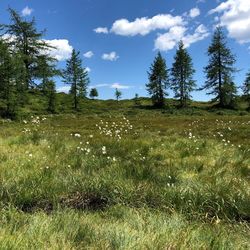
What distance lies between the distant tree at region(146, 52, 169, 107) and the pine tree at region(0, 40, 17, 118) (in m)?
29.2

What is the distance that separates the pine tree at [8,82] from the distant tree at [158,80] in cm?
2924

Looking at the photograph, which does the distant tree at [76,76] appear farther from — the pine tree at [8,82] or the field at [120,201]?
the field at [120,201]

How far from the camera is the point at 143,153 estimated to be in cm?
1116

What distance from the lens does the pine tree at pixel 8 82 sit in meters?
46.3

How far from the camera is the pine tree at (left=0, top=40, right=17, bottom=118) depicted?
46344mm

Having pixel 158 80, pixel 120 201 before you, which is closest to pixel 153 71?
pixel 158 80

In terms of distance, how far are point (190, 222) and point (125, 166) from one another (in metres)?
3.29

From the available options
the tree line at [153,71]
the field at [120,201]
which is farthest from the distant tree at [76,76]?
the field at [120,201]

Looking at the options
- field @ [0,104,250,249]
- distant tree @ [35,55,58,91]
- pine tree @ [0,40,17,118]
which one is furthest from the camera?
distant tree @ [35,55,58,91]

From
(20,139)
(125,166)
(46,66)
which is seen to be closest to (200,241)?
(125,166)

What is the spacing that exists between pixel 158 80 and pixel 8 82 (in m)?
31.8

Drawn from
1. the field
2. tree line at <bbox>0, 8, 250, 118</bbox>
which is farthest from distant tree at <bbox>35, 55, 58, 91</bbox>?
the field

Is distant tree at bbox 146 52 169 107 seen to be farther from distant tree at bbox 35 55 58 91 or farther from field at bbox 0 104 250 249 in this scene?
field at bbox 0 104 250 249

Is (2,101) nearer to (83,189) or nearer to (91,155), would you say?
(91,155)
